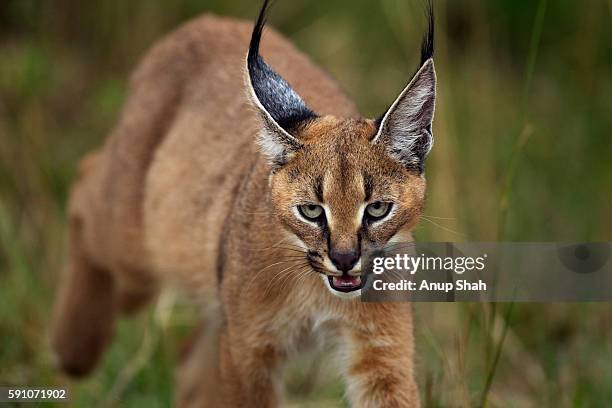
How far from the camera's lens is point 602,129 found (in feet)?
36.3

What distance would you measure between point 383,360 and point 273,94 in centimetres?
156

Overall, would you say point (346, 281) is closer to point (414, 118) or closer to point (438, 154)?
point (414, 118)

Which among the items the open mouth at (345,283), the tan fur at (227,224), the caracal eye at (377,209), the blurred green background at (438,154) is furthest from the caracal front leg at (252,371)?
the caracal eye at (377,209)

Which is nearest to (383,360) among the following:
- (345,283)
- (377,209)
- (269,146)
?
(345,283)

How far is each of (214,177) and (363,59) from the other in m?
6.43

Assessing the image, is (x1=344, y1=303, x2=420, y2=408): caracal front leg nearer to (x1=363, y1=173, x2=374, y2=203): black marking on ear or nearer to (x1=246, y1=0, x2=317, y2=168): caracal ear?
(x1=363, y1=173, x2=374, y2=203): black marking on ear

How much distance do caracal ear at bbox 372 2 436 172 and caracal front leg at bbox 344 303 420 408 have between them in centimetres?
89

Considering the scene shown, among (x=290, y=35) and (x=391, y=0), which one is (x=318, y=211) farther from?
(x=290, y=35)

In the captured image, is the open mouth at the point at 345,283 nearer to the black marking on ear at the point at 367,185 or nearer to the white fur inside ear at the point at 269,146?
the black marking on ear at the point at 367,185

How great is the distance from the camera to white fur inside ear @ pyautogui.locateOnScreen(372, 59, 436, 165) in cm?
498

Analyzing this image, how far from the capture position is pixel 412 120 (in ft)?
16.8

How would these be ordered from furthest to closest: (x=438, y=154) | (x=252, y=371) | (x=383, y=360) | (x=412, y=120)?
(x=438, y=154), (x=252, y=371), (x=383, y=360), (x=412, y=120)

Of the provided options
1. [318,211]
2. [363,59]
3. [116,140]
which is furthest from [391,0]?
[318,211]

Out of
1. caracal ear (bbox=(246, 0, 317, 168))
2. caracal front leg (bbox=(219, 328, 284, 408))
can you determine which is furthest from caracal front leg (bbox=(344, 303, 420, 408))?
caracal ear (bbox=(246, 0, 317, 168))
